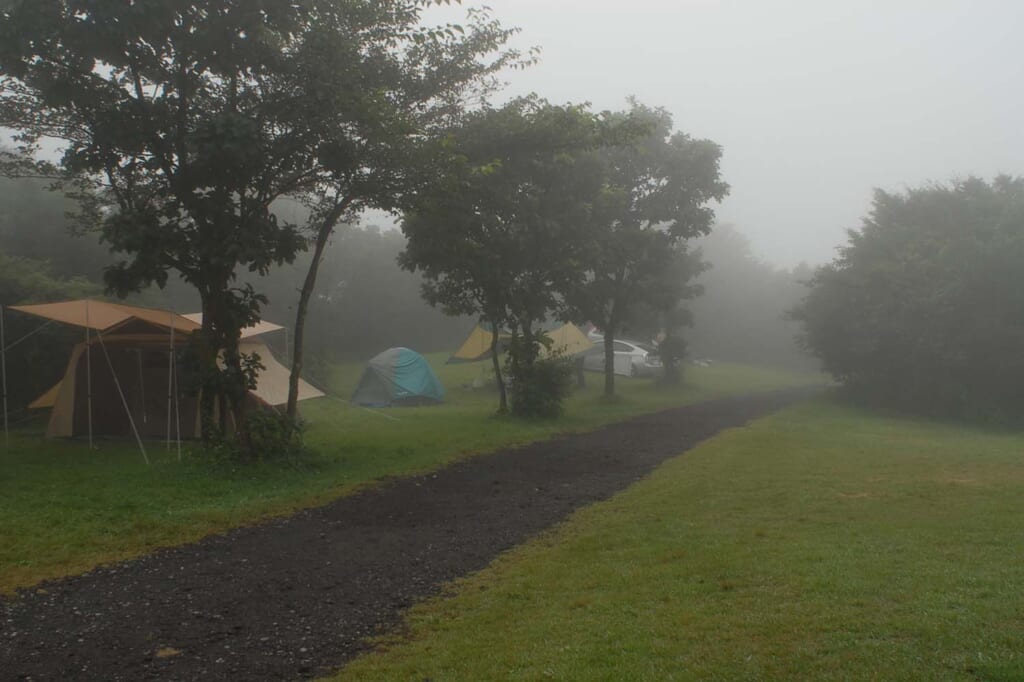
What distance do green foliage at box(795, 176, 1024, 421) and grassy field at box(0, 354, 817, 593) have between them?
13380mm

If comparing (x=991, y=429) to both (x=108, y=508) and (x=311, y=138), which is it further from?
(x=108, y=508)

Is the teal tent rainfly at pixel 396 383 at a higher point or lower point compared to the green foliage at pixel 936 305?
lower

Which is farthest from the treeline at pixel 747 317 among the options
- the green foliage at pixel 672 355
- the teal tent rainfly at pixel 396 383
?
the teal tent rainfly at pixel 396 383

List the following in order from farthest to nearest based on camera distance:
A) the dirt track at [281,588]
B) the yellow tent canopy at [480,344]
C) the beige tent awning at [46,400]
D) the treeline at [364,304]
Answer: the treeline at [364,304] < the yellow tent canopy at [480,344] < the beige tent awning at [46,400] < the dirt track at [281,588]

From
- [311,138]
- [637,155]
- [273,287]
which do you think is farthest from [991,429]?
[273,287]

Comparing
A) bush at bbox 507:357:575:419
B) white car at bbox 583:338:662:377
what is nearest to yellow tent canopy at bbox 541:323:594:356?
white car at bbox 583:338:662:377

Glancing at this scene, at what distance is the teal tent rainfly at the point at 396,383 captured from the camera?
24.8 m

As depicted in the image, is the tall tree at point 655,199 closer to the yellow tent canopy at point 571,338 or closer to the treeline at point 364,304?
the yellow tent canopy at point 571,338

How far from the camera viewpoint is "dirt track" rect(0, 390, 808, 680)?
5309 millimetres

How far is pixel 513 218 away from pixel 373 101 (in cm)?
703

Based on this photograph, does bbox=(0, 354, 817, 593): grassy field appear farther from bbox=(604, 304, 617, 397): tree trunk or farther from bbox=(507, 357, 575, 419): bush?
bbox=(604, 304, 617, 397): tree trunk

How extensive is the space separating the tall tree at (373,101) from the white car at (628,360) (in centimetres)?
2296

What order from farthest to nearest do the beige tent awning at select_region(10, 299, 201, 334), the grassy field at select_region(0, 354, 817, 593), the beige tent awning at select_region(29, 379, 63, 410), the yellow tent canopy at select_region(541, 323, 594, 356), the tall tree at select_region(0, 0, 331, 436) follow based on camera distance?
the yellow tent canopy at select_region(541, 323, 594, 356)
the beige tent awning at select_region(29, 379, 63, 410)
the beige tent awning at select_region(10, 299, 201, 334)
the tall tree at select_region(0, 0, 331, 436)
the grassy field at select_region(0, 354, 817, 593)

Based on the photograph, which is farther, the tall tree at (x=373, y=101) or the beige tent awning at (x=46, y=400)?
the beige tent awning at (x=46, y=400)
